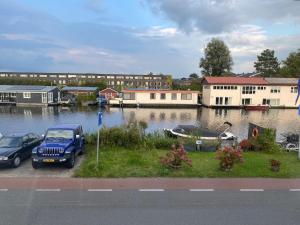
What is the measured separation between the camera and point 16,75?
141 m

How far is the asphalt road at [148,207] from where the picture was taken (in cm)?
786

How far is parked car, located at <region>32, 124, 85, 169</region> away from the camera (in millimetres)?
12969

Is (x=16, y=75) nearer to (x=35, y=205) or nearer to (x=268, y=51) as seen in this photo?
(x=268, y=51)

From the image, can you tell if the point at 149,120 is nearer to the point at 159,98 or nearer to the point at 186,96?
the point at 159,98

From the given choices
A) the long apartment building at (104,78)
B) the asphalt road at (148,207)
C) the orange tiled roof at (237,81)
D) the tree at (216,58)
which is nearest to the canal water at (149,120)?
the orange tiled roof at (237,81)

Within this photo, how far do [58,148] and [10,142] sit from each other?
3.23 m

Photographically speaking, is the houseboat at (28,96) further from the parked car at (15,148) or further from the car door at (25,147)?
the car door at (25,147)

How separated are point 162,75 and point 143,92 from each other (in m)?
66.6

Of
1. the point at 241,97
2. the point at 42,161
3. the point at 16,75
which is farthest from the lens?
the point at 16,75

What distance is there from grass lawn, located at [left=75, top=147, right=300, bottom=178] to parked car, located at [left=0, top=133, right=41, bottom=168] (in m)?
2.90

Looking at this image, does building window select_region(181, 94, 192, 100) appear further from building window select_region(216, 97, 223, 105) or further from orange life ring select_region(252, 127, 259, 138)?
orange life ring select_region(252, 127, 259, 138)

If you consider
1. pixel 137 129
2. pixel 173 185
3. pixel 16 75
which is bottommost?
pixel 173 185

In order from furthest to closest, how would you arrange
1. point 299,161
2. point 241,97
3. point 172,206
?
point 241,97, point 299,161, point 172,206

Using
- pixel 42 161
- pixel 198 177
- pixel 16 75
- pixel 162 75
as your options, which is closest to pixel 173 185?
pixel 198 177
